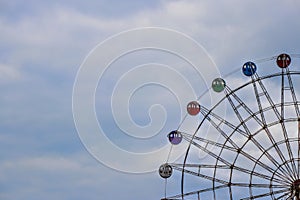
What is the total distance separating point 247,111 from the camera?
76188 mm

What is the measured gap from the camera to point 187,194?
76.3 metres

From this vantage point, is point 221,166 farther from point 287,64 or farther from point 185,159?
point 287,64

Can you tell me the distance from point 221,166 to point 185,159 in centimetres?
245

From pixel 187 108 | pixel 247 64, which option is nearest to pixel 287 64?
pixel 247 64

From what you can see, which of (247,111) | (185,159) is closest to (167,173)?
(185,159)

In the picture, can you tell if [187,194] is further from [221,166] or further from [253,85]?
[253,85]

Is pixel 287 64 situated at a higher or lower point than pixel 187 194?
higher

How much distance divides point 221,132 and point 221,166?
2268 millimetres

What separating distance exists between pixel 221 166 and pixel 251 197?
2.90 meters

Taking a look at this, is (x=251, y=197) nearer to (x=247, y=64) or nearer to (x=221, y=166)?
(x=221, y=166)

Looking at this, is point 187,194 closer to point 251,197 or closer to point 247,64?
point 251,197

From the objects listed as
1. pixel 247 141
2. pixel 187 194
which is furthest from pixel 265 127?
pixel 187 194

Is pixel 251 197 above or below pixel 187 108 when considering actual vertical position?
below

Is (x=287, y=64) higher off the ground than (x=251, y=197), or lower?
higher
